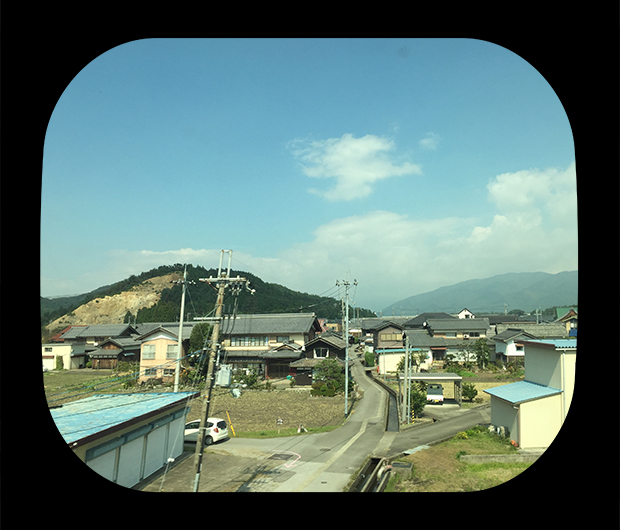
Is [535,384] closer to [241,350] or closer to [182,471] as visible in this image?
[182,471]

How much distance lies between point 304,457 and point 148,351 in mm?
8812

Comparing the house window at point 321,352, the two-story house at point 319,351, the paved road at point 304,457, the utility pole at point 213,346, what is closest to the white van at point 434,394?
the paved road at point 304,457

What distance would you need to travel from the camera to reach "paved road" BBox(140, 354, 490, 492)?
4797 mm

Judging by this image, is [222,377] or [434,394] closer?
[222,377]

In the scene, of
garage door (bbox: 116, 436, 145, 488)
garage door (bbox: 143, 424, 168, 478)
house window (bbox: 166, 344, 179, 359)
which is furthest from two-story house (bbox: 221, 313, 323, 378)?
garage door (bbox: 116, 436, 145, 488)

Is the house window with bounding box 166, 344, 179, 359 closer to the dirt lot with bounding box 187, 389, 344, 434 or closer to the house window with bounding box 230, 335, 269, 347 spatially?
the dirt lot with bounding box 187, 389, 344, 434

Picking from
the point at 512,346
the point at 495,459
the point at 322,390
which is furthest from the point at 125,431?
the point at 512,346

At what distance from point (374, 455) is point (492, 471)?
1797 millimetres

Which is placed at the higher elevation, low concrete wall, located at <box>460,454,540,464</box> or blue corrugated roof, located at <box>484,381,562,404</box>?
blue corrugated roof, located at <box>484,381,562,404</box>

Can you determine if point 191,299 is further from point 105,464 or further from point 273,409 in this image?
point 105,464

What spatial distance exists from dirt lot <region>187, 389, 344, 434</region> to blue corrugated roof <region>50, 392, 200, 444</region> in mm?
2956

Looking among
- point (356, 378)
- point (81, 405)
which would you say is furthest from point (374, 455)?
point (356, 378)

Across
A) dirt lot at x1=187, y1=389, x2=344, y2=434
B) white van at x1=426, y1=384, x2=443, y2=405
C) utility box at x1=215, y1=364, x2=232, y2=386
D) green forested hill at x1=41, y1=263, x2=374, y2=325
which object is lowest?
dirt lot at x1=187, y1=389, x2=344, y2=434

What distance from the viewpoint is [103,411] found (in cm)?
438
